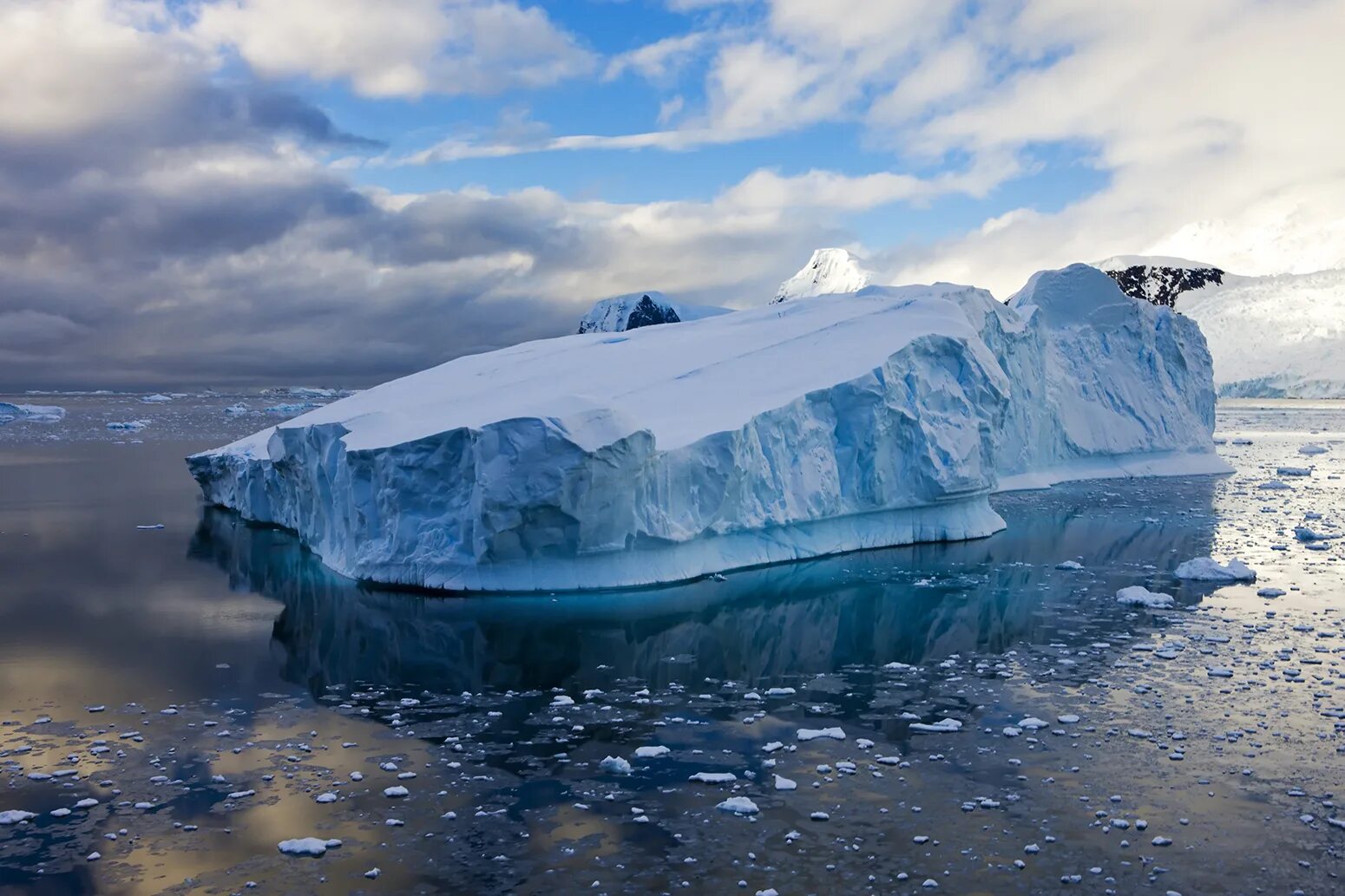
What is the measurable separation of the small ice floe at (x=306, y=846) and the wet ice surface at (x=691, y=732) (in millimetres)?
19

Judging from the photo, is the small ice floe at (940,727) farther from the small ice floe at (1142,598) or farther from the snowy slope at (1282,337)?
the snowy slope at (1282,337)

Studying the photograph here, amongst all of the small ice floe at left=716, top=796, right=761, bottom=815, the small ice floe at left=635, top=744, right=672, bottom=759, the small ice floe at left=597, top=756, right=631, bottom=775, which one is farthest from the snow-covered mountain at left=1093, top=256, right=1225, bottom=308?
the small ice floe at left=716, top=796, right=761, bottom=815

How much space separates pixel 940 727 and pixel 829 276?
5194 cm

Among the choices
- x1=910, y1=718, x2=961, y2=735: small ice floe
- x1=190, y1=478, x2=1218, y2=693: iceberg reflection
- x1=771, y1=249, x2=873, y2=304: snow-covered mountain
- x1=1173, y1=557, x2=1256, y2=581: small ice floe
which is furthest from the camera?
x1=771, y1=249, x2=873, y2=304: snow-covered mountain

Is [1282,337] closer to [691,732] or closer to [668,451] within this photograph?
[668,451]

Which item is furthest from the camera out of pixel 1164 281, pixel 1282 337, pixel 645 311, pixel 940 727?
pixel 1282 337

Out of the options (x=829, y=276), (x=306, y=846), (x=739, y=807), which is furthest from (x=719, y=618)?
(x=829, y=276)

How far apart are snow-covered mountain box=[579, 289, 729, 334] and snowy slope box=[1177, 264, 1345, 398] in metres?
36.3

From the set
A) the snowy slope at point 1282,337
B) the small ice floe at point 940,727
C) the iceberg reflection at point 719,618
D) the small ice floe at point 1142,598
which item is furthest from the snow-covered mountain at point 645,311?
the snowy slope at point 1282,337

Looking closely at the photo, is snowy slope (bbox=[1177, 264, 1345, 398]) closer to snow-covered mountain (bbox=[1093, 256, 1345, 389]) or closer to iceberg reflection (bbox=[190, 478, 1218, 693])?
snow-covered mountain (bbox=[1093, 256, 1345, 389])

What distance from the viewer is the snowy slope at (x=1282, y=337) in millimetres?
58281

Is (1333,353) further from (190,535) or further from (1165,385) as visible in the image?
(190,535)

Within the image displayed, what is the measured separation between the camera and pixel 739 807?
526cm

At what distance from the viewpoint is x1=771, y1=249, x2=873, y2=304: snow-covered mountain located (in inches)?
2092
